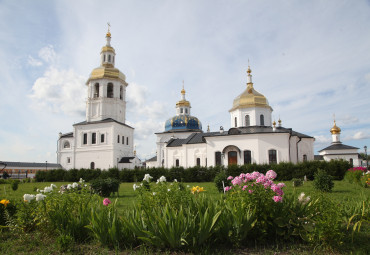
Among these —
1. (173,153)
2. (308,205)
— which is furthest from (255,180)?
(173,153)

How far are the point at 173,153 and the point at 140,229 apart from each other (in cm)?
3009

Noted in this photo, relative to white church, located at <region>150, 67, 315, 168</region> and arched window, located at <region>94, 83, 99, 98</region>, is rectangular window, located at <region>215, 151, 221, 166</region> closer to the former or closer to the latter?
white church, located at <region>150, 67, 315, 168</region>

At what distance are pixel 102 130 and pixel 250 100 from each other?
2166 centimetres

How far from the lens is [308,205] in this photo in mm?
5098

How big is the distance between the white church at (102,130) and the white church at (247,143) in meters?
8.97

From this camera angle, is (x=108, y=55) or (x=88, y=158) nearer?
(x=88, y=158)

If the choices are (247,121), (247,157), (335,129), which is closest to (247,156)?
(247,157)

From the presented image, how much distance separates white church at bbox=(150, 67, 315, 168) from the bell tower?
37.8 feet

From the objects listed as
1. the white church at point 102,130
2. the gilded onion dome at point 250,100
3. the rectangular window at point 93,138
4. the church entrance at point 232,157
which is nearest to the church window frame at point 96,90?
the white church at point 102,130

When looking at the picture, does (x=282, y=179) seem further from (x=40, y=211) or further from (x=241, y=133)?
(x=40, y=211)

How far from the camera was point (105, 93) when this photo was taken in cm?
3969

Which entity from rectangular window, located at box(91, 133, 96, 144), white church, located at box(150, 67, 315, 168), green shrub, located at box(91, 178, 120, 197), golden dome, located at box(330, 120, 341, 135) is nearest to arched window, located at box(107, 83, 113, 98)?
rectangular window, located at box(91, 133, 96, 144)

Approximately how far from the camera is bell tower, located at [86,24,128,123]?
1558 inches

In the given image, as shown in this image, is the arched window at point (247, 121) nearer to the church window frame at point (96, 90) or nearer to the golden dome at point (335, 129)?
the church window frame at point (96, 90)
